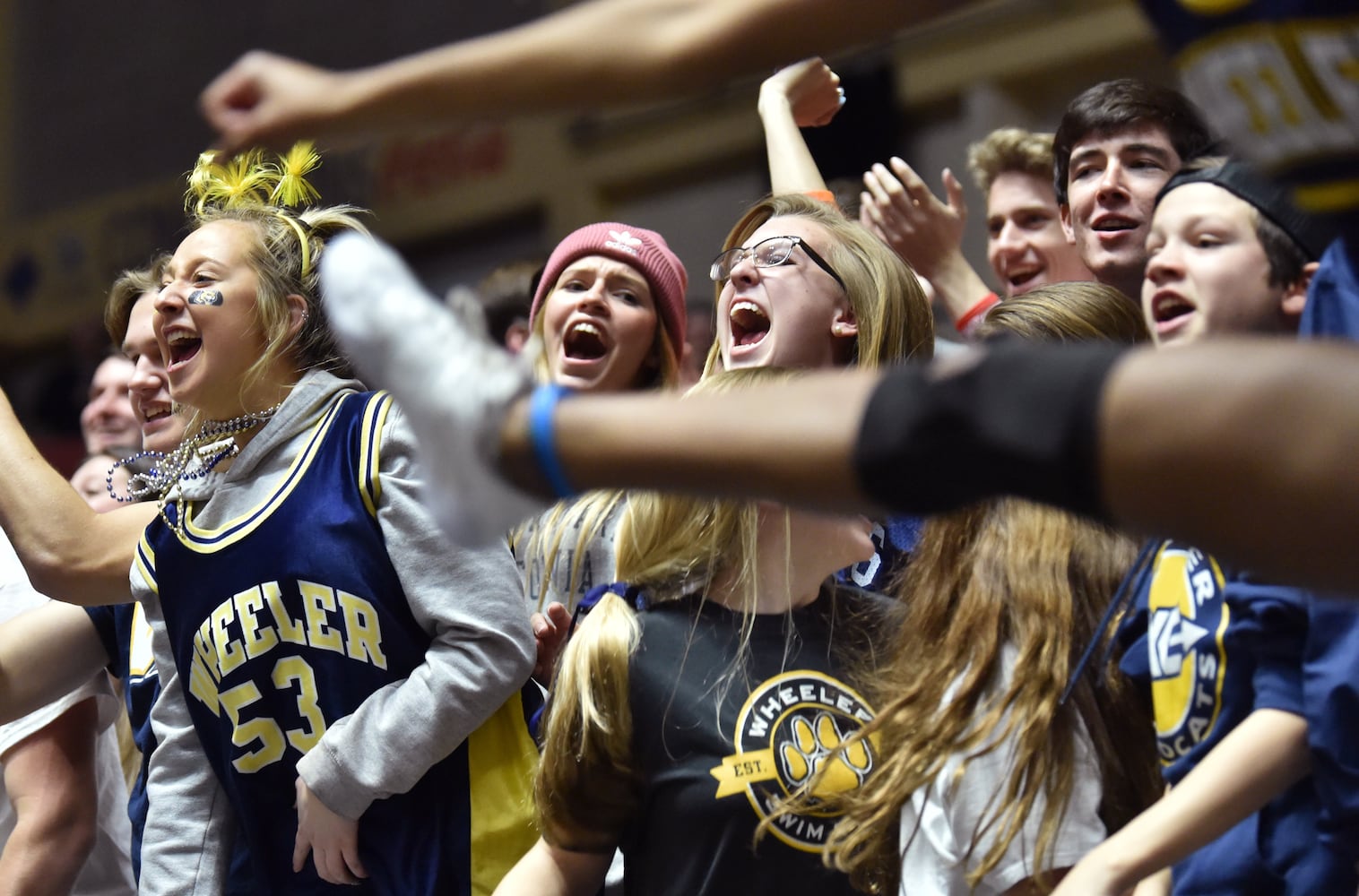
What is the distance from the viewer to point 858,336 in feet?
8.12

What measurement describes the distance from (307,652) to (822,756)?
0.71 metres

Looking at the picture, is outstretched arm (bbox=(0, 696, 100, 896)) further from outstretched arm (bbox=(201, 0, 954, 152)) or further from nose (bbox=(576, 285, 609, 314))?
outstretched arm (bbox=(201, 0, 954, 152))

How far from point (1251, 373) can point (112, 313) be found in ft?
7.67

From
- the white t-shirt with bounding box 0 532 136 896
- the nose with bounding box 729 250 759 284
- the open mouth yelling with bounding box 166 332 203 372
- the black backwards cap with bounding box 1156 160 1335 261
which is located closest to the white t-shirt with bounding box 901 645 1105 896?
the black backwards cap with bounding box 1156 160 1335 261

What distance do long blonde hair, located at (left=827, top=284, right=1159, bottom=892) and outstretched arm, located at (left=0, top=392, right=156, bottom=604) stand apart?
118 centimetres

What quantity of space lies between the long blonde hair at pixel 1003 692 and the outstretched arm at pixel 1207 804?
0.13 m

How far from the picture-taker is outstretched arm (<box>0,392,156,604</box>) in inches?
93.6

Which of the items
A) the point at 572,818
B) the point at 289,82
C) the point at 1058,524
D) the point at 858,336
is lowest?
the point at 572,818

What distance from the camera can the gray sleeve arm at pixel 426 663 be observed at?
2.09 metres

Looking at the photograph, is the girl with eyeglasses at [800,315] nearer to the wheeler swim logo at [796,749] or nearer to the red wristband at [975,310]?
the red wristband at [975,310]

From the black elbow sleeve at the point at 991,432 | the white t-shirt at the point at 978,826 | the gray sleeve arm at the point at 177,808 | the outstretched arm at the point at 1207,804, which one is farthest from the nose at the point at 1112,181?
the gray sleeve arm at the point at 177,808

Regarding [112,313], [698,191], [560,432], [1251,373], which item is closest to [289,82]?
[560,432]

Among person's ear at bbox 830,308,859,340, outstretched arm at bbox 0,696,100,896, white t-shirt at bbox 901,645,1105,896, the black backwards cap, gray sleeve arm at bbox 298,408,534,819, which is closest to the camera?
white t-shirt at bbox 901,645,1105,896

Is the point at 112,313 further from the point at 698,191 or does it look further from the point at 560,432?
the point at 698,191
